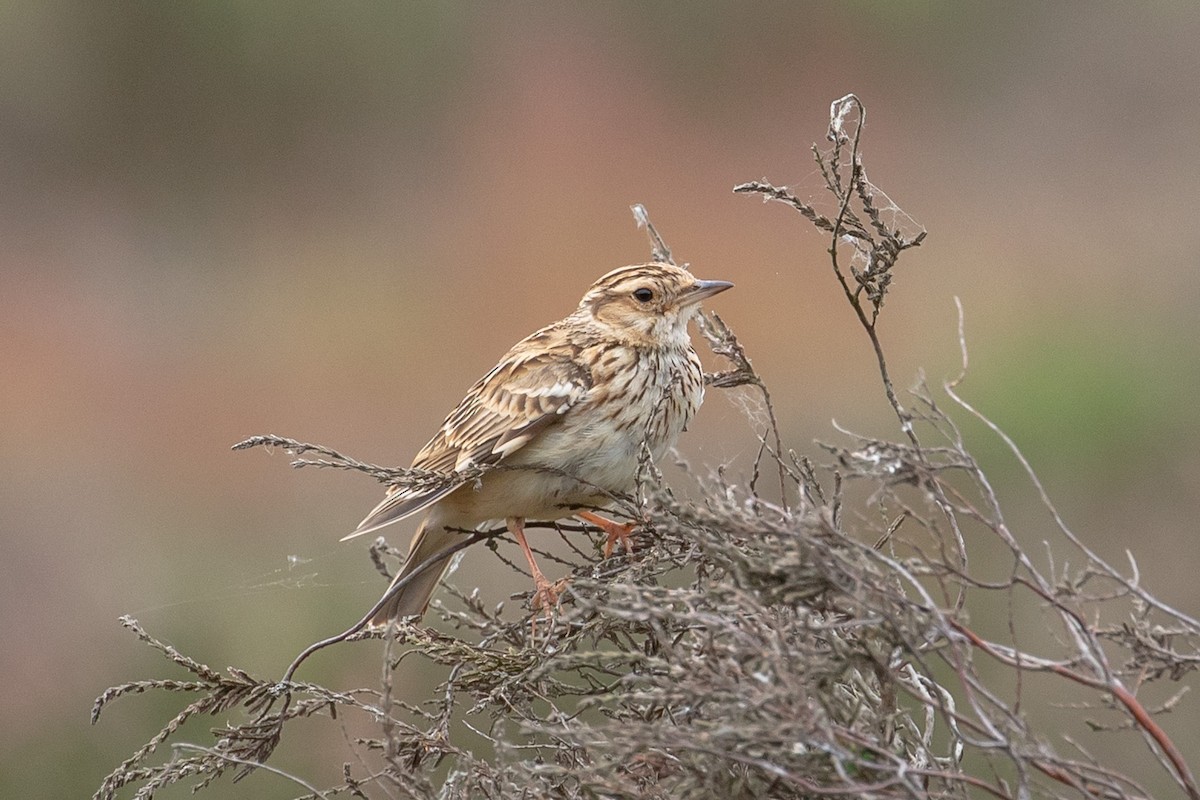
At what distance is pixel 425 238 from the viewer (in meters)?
19.1

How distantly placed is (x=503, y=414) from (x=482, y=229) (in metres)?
15.5

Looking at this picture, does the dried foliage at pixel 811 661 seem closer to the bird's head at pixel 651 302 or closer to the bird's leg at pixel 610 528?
the bird's leg at pixel 610 528

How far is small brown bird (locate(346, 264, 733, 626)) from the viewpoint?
158 inches

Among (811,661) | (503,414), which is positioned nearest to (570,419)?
(503,414)

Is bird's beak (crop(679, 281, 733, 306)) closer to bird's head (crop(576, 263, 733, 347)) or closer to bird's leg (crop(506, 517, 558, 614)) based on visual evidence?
bird's head (crop(576, 263, 733, 347))

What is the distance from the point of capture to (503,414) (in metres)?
Result: 4.25

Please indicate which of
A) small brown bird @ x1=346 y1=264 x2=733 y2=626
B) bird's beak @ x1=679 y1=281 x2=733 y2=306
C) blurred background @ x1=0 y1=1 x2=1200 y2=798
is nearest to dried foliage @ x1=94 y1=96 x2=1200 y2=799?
small brown bird @ x1=346 y1=264 x2=733 y2=626

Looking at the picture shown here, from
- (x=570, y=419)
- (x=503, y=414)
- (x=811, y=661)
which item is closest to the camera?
(x=811, y=661)

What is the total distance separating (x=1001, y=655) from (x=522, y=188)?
1785 centimetres

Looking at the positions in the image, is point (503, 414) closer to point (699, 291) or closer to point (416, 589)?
point (416, 589)

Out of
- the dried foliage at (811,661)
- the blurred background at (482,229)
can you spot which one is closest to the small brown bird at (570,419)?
the dried foliage at (811,661)

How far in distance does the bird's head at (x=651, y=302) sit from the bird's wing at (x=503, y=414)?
7.2 inches

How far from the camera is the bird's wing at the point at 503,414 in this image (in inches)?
159

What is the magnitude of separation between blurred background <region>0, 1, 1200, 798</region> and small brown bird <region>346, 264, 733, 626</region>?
5.58 m
